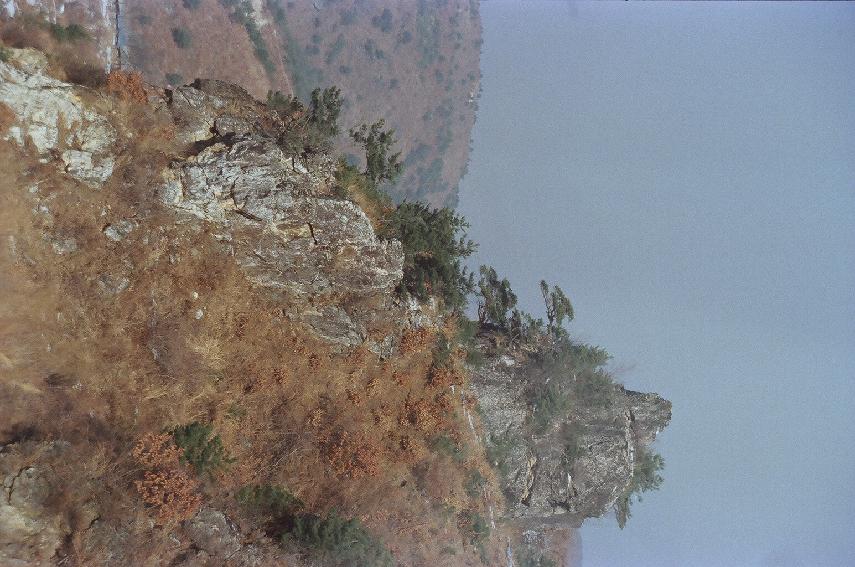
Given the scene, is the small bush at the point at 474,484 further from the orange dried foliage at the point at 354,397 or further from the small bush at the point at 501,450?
the orange dried foliage at the point at 354,397

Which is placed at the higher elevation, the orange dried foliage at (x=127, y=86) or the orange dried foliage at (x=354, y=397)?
the orange dried foliage at (x=127, y=86)

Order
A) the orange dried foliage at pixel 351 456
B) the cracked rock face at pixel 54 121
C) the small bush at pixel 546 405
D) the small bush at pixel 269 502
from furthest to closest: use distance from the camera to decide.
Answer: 1. the small bush at pixel 546 405
2. the orange dried foliage at pixel 351 456
3. the small bush at pixel 269 502
4. the cracked rock face at pixel 54 121

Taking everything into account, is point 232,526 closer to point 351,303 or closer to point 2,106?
point 351,303

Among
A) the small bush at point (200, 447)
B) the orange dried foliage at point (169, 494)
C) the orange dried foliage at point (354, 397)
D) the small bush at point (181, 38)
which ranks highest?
the small bush at point (181, 38)

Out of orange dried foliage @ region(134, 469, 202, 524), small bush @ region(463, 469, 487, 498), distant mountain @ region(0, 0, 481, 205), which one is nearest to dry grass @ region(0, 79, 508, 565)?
orange dried foliage @ region(134, 469, 202, 524)

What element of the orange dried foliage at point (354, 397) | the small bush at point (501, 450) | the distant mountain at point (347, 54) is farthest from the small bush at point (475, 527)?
the distant mountain at point (347, 54)
